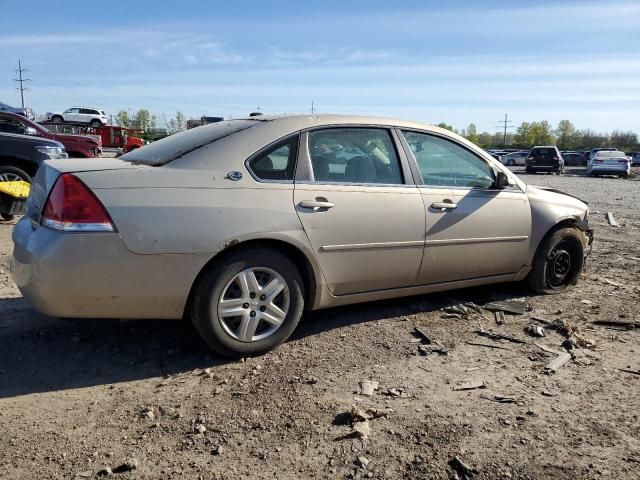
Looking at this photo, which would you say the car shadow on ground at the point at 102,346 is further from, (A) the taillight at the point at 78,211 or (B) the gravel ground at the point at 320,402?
(A) the taillight at the point at 78,211

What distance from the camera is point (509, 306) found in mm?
4855

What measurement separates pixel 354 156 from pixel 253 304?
133 cm

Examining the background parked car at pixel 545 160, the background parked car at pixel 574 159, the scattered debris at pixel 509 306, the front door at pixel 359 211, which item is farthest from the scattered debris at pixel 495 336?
the background parked car at pixel 574 159

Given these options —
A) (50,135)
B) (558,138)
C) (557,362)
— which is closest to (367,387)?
(557,362)

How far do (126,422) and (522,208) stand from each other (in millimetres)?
3572

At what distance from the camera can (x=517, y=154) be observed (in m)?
58.1

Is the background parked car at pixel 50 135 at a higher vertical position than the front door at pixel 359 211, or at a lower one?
higher

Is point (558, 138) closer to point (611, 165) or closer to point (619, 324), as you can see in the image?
point (611, 165)

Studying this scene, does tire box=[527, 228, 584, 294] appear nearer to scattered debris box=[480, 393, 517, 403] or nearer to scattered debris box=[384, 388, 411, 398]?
scattered debris box=[480, 393, 517, 403]

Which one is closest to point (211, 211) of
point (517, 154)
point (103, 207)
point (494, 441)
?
point (103, 207)

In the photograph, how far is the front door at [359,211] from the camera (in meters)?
3.80

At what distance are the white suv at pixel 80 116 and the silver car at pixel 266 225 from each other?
156ft

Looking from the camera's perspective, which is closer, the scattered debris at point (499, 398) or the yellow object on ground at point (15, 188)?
the scattered debris at point (499, 398)

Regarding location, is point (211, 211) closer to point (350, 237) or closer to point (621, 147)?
point (350, 237)
